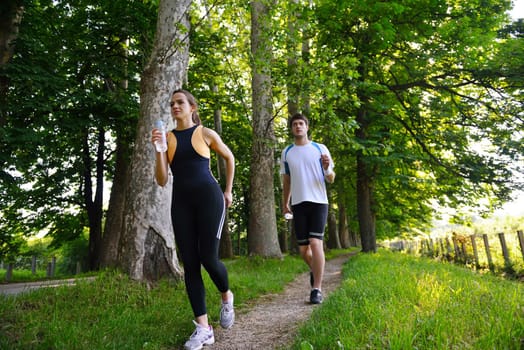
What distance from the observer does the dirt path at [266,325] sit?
315 centimetres

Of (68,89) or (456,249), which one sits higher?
(68,89)

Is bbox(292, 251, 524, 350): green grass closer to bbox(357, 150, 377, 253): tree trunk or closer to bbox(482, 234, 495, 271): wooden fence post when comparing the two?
bbox(482, 234, 495, 271): wooden fence post

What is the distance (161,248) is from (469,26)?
1038 cm

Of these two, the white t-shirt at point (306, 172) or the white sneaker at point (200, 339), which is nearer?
the white sneaker at point (200, 339)

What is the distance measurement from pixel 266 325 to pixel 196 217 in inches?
55.5

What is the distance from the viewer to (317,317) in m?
3.23

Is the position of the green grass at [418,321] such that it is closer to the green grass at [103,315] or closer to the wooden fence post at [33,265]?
the green grass at [103,315]

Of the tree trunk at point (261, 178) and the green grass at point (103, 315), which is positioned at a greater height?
the tree trunk at point (261, 178)

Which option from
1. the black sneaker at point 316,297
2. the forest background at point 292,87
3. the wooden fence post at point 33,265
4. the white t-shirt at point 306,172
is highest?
A: the forest background at point 292,87

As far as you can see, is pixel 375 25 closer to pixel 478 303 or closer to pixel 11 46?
pixel 478 303

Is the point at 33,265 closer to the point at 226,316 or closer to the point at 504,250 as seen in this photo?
the point at 226,316

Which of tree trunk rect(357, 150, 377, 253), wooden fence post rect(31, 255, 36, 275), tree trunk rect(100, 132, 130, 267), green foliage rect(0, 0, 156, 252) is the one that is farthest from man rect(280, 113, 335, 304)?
wooden fence post rect(31, 255, 36, 275)

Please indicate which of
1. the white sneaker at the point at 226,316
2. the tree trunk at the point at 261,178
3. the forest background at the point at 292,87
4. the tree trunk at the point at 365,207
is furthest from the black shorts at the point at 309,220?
A: the tree trunk at the point at 365,207

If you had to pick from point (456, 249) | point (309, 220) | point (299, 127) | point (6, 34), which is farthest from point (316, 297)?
point (456, 249)
